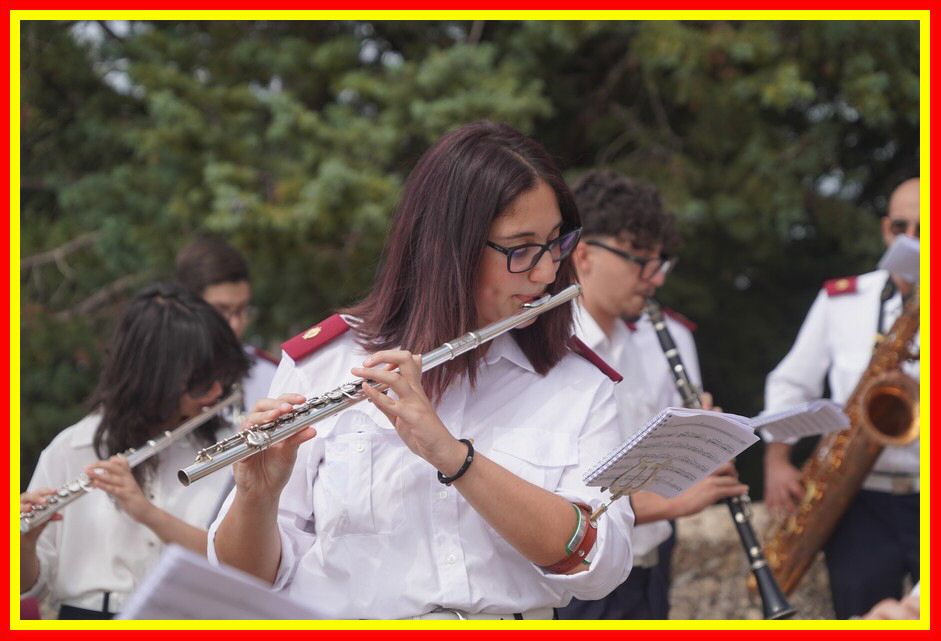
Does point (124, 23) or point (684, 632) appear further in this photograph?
point (124, 23)

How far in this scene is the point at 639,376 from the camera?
3.72m

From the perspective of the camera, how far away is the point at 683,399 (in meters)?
Answer: 3.54

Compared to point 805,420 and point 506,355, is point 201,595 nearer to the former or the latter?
point 506,355

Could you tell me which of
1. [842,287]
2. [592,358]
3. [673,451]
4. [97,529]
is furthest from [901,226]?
[97,529]

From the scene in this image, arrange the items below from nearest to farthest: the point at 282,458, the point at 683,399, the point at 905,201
Answer: 1. the point at 282,458
2. the point at 683,399
3. the point at 905,201

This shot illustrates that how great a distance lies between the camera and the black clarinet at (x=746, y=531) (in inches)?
135

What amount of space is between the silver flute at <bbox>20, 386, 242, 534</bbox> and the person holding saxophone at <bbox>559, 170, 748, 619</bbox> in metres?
1.19

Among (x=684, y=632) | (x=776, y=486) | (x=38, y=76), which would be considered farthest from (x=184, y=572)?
(x=38, y=76)

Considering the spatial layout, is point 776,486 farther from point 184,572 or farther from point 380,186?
point 184,572

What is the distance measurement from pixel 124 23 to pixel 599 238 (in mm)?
3718

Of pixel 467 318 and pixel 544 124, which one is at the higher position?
pixel 544 124

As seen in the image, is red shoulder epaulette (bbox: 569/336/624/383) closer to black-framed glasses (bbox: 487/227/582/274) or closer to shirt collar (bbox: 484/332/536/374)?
shirt collar (bbox: 484/332/536/374)

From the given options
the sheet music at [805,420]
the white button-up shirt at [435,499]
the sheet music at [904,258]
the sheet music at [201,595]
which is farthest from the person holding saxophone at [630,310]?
the sheet music at [201,595]

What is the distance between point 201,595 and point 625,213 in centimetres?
247
